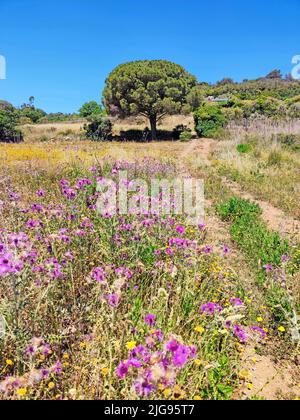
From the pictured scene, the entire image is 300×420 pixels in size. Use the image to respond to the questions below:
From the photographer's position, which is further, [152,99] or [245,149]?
[152,99]

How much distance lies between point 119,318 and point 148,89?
2088 cm

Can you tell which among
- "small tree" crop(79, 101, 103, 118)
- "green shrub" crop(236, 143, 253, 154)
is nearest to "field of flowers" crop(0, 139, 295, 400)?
"green shrub" crop(236, 143, 253, 154)

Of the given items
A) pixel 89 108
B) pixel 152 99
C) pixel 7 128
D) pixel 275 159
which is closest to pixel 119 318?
pixel 275 159

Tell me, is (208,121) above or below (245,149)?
above

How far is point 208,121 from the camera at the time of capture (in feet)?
70.4

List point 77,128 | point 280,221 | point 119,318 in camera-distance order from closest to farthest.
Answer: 1. point 119,318
2. point 280,221
3. point 77,128

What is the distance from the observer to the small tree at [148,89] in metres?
21.1

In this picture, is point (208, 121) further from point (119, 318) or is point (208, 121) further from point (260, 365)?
point (119, 318)

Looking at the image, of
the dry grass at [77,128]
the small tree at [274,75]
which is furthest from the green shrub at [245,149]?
the small tree at [274,75]

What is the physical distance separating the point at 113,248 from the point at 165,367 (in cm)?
169

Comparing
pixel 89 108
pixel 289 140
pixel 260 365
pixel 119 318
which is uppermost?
pixel 89 108

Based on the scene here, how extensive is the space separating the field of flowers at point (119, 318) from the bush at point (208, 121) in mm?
18182

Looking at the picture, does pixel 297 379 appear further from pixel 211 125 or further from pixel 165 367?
pixel 211 125

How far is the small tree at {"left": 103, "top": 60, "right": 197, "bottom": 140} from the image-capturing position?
2112cm
